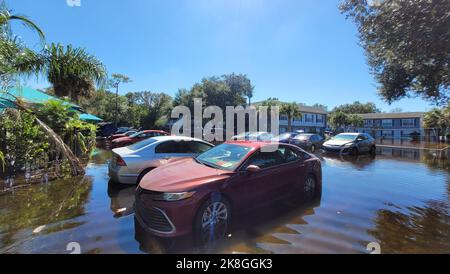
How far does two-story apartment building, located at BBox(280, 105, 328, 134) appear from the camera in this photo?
154ft

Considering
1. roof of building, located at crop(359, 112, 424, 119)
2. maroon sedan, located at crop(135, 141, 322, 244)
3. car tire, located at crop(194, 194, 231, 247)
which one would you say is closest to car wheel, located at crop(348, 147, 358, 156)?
maroon sedan, located at crop(135, 141, 322, 244)

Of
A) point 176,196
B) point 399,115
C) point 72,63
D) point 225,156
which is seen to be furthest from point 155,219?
point 399,115

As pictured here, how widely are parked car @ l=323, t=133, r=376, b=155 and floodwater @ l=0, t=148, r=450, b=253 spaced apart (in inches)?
313

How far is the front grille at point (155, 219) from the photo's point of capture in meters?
3.44

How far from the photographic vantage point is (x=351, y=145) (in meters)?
14.6

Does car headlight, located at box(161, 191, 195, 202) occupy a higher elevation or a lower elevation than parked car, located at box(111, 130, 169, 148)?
lower

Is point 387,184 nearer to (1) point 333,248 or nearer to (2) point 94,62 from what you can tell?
(1) point 333,248

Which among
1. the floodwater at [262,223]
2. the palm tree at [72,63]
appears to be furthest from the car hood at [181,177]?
the palm tree at [72,63]

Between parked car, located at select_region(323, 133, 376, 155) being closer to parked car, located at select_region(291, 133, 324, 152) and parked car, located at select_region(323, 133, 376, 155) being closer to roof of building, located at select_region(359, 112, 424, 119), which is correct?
parked car, located at select_region(291, 133, 324, 152)

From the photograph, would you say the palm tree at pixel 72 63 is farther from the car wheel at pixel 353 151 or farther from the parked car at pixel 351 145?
the car wheel at pixel 353 151

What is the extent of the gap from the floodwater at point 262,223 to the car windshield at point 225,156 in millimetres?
986

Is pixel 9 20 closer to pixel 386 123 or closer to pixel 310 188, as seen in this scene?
pixel 310 188
